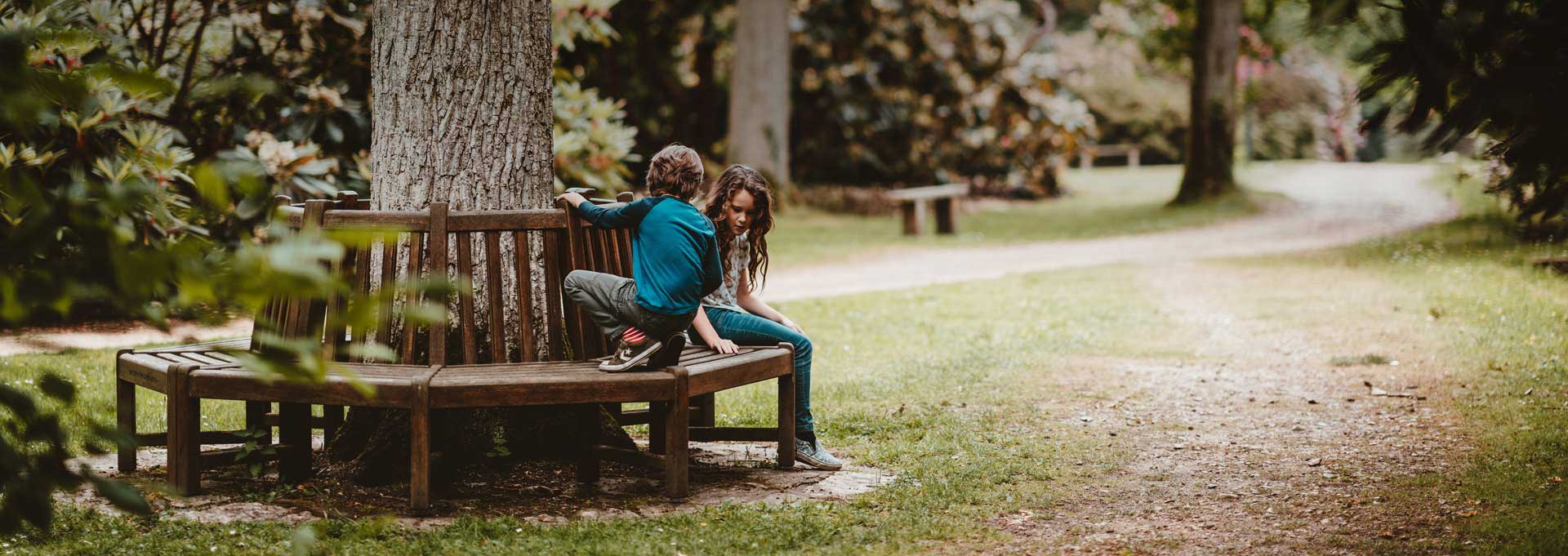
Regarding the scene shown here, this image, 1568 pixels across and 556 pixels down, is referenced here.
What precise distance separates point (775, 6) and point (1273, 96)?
2447cm

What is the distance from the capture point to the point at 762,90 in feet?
66.0

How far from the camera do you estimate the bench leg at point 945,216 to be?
59.8 feet

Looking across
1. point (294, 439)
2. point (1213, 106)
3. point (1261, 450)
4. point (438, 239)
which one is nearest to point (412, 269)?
point (438, 239)

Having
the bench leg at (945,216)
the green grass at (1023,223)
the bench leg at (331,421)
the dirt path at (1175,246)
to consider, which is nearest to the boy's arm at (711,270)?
the bench leg at (331,421)

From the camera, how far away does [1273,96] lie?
128ft

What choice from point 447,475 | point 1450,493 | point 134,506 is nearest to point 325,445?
point 447,475

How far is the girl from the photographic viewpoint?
195 inches

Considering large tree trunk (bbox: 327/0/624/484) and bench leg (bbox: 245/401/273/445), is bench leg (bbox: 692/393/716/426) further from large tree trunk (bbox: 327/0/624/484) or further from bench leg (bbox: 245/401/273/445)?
bench leg (bbox: 245/401/273/445)

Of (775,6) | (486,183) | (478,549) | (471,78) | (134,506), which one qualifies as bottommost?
(478,549)

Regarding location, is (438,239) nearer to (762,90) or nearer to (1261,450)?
(1261,450)

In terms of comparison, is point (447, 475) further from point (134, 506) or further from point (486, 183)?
point (134, 506)

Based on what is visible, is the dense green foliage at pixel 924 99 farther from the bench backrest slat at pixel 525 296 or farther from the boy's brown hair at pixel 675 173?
the bench backrest slat at pixel 525 296

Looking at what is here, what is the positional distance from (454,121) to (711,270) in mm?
1092

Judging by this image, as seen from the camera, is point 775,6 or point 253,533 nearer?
point 253,533
